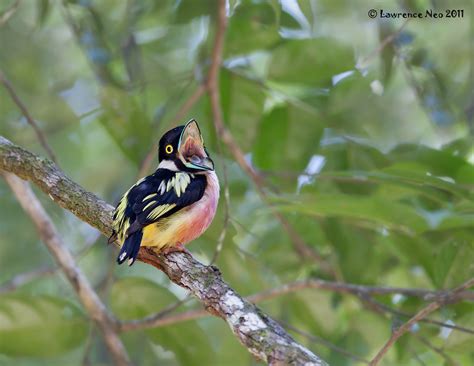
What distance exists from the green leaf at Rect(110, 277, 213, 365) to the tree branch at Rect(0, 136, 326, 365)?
1443 millimetres

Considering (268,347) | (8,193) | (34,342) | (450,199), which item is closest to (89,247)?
(34,342)

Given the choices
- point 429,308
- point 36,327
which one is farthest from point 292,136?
point 36,327

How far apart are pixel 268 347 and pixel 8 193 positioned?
14.0 feet

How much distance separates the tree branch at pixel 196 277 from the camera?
2424mm

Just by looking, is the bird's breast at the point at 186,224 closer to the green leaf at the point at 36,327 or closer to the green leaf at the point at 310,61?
the green leaf at the point at 310,61

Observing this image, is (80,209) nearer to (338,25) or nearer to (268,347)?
(268,347)

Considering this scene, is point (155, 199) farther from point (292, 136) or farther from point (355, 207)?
point (292, 136)

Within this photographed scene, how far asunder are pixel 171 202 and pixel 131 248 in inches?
15.7

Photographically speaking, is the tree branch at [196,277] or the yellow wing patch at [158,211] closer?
the tree branch at [196,277]

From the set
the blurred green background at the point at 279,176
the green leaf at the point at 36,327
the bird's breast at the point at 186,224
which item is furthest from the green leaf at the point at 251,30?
the green leaf at the point at 36,327

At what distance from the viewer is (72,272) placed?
4.71m

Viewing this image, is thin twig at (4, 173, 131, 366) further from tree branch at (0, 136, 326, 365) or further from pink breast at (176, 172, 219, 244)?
pink breast at (176, 172, 219, 244)

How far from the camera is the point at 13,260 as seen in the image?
6508mm

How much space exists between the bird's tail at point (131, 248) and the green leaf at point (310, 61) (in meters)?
1.96
